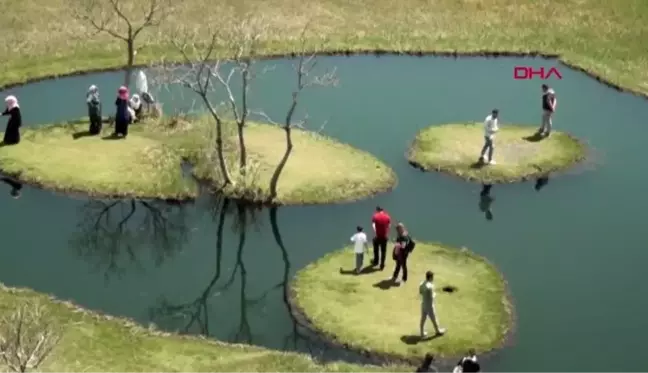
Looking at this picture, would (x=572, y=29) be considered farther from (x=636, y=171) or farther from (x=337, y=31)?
(x=636, y=171)

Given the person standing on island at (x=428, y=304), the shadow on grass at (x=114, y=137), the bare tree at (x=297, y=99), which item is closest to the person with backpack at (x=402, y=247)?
the person standing on island at (x=428, y=304)

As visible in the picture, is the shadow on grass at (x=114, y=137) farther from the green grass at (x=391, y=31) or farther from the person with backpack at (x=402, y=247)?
the person with backpack at (x=402, y=247)

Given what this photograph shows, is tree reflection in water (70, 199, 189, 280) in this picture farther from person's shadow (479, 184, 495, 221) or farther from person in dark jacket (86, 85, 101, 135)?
person's shadow (479, 184, 495, 221)

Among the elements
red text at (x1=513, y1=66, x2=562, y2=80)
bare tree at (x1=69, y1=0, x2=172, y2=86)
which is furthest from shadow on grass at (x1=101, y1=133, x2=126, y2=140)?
red text at (x1=513, y1=66, x2=562, y2=80)

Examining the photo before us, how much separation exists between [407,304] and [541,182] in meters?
11.3

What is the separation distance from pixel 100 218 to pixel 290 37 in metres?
19.7

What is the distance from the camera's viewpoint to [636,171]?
39719 millimetres

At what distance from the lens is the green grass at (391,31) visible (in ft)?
159

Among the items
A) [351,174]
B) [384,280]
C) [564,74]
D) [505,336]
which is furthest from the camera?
[564,74]

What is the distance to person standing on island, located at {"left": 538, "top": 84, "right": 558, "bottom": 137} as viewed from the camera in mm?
41156

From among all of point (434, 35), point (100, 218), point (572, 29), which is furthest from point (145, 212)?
point (572, 29)

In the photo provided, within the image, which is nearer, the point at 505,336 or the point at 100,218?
the point at 505,336

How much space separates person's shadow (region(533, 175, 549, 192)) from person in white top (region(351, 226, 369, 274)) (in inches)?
373

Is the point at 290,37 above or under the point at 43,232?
above
